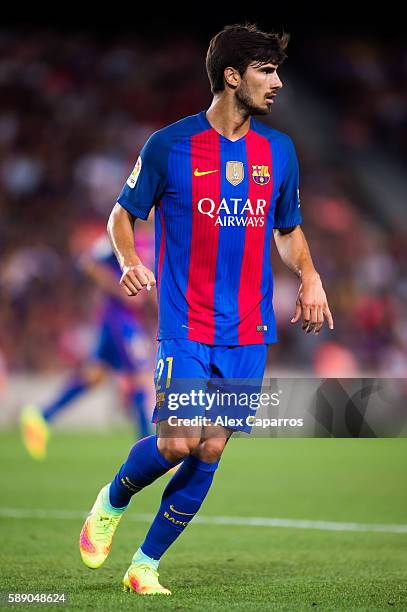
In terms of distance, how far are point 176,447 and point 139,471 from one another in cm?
25

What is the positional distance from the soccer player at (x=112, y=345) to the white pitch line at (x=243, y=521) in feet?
7.44

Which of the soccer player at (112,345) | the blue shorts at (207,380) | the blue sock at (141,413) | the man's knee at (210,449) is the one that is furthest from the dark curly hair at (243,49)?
the blue sock at (141,413)

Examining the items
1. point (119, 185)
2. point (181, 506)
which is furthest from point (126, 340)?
point (119, 185)

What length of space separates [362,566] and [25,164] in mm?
12976

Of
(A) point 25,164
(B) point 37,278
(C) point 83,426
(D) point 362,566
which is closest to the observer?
(D) point 362,566

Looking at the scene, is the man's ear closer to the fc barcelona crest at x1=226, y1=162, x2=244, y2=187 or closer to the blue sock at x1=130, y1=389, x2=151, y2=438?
the fc barcelona crest at x1=226, y1=162, x2=244, y2=187

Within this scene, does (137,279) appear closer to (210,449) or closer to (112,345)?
Answer: (210,449)

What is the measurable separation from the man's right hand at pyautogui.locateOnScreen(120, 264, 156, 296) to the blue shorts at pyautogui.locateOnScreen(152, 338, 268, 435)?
329 mm

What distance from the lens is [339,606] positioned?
3.86m

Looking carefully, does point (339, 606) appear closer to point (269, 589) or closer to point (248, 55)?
point (269, 589)

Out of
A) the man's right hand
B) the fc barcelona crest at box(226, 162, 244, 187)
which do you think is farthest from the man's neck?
the man's right hand

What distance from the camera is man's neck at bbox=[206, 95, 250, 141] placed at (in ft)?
14.6

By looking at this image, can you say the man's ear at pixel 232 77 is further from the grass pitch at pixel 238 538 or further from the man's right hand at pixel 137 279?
the grass pitch at pixel 238 538

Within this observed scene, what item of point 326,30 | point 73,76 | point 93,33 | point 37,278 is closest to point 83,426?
point 37,278
